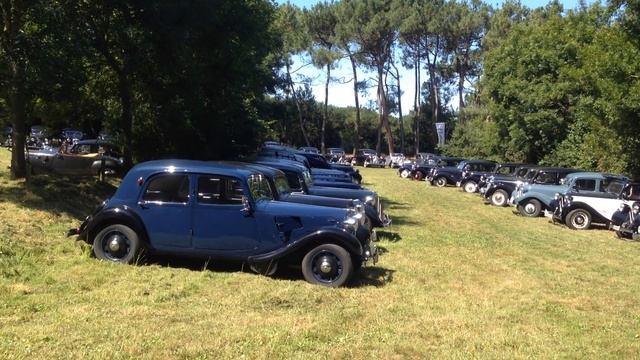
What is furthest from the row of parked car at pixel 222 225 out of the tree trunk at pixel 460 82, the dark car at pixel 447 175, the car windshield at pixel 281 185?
the tree trunk at pixel 460 82

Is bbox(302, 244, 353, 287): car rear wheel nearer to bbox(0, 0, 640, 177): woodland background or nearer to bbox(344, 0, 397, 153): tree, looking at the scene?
bbox(0, 0, 640, 177): woodland background

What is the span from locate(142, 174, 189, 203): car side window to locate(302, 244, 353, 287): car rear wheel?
6.44 ft

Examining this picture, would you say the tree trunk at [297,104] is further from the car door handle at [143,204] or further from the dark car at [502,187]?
the car door handle at [143,204]

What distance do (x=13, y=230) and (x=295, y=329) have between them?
6.06 meters

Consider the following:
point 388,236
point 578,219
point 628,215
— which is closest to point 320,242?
point 388,236

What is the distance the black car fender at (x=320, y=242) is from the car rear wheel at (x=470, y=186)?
22.4 metres

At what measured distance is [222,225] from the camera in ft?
27.6

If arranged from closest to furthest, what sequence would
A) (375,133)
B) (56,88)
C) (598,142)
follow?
(56,88), (598,142), (375,133)

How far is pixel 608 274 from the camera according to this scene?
10.1m

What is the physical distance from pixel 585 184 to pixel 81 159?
15.4 metres

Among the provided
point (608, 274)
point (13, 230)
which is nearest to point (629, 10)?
point (608, 274)

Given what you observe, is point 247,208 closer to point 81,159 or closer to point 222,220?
point 222,220

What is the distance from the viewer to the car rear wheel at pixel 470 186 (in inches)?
1161

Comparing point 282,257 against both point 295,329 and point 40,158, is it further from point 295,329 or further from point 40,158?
point 40,158
